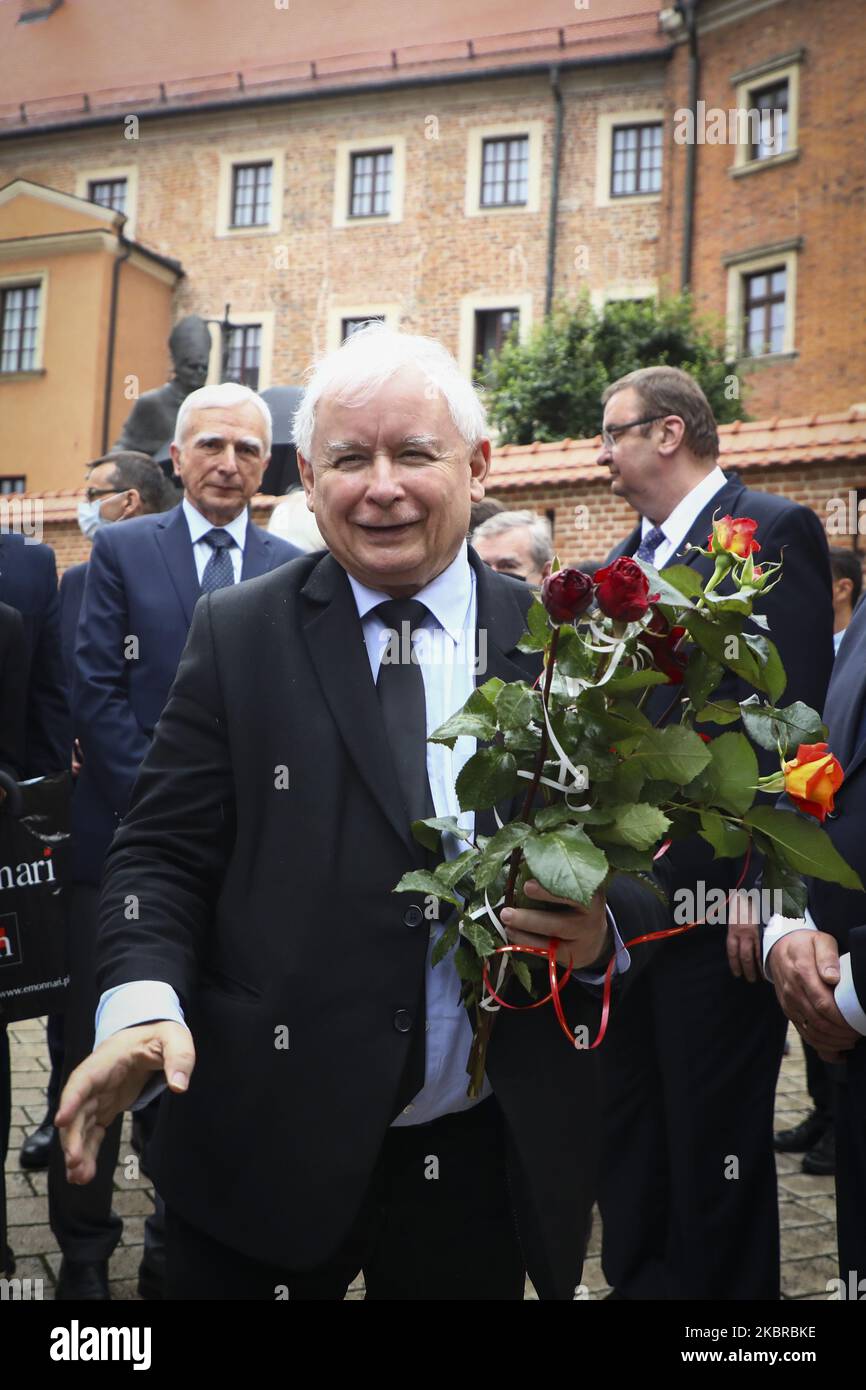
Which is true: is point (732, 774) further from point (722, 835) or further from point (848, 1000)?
point (848, 1000)

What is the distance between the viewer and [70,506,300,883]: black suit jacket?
12.1 ft

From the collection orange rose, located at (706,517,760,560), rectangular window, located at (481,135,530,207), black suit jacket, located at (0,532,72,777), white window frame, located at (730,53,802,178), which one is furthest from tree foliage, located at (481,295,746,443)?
orange rose, located at (706,517,760,560)

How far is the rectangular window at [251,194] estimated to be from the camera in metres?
30.6

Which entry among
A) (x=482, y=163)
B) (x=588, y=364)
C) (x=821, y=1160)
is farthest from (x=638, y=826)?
(x=482, y=163)

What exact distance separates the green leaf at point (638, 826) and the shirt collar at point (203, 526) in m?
2.59

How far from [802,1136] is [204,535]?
327 centimetres

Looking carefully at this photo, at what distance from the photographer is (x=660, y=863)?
2109 mm

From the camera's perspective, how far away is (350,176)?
29.6 meters

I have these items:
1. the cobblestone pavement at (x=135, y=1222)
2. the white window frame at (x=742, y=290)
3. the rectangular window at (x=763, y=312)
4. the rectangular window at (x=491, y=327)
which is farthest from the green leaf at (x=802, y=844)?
the rectangular window at (x=491, y=327)

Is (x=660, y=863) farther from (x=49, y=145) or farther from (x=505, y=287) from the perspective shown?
(x=49, y=145)

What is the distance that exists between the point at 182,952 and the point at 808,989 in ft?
3.94

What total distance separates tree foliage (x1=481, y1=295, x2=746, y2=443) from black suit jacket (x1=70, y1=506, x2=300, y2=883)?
14.9 meters

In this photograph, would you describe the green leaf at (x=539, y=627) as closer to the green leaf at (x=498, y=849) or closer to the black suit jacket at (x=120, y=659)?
the green leaf at (x=498, y=849)

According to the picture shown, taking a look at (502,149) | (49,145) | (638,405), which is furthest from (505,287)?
(638,405)
